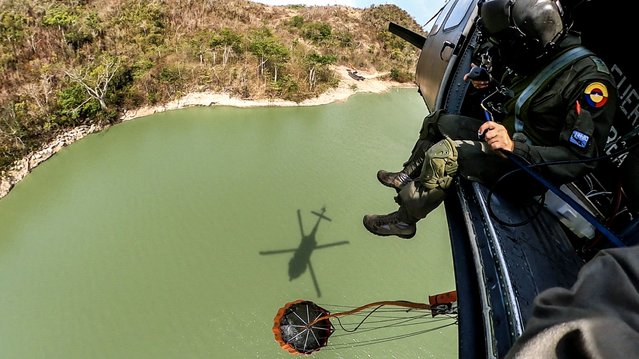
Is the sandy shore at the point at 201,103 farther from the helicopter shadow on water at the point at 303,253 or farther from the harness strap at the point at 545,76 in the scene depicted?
the harness strap at the point at 545,76

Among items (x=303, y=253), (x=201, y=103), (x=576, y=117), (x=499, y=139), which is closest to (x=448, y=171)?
(x=499, y=139)

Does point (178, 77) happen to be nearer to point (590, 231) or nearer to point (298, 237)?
point (298, 237)

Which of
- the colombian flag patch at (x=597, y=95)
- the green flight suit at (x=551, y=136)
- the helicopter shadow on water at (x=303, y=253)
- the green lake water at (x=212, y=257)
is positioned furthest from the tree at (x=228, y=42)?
the colombian flag patch at (x=597, y=95)

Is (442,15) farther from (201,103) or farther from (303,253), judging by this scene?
(201,103)

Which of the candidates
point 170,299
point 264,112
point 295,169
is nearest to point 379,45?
point 264,112

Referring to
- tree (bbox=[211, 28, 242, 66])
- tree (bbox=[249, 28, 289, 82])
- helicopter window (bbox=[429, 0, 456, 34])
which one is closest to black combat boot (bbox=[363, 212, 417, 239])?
helicopter window (bbox=[429, 0, 456, 34])

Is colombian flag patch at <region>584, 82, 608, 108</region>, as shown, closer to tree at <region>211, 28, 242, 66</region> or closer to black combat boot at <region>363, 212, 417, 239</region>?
black combat boot at <region>363, 212, 417, 239</region>
